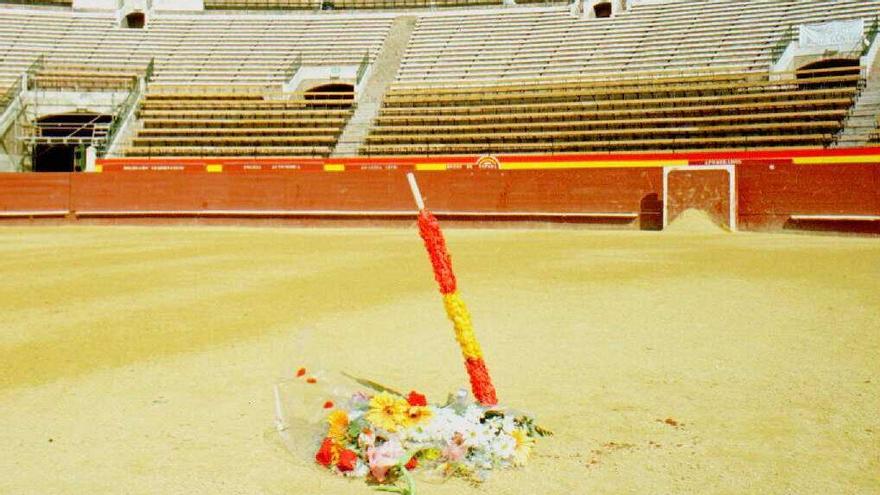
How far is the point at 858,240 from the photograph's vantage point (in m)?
10.7

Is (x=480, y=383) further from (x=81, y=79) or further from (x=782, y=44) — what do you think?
(x=81, y=79)

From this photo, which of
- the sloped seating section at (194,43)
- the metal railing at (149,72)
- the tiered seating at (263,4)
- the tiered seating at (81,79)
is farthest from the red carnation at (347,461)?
the tiered seating at (263,4)

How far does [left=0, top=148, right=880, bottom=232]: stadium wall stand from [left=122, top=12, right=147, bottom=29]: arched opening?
11639mm

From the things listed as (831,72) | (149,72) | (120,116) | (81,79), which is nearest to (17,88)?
(81,79)

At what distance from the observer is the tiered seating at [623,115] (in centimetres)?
1584

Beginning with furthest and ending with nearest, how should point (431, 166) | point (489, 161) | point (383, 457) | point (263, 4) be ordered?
point (263, 4) → point (431, 166) → point (489, 161) → point (383, 457)

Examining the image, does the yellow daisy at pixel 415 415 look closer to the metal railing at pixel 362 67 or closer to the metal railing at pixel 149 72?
the metal railing at pixel 362 67

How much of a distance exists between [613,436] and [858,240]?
398 inches

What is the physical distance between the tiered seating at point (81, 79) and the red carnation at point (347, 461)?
21.7 metres

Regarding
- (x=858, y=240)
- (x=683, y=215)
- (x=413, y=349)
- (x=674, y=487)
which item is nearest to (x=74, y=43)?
(x=683, y=215)

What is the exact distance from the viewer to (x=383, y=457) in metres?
1.91

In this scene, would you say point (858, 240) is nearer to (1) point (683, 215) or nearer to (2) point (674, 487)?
(1) point (683, 215)

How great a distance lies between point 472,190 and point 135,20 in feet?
59.4

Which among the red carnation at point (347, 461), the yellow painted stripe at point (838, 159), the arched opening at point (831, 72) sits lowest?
the red carnation at point (347, 461)
